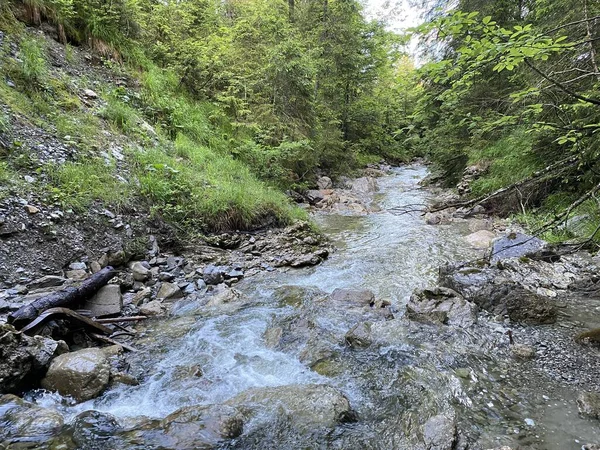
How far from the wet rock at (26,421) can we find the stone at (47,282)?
2.15 metres

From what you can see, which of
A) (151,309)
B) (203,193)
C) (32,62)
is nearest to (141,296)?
(151,309)

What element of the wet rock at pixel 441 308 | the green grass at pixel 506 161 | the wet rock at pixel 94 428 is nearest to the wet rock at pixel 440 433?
the wet rock at pixel 441 308

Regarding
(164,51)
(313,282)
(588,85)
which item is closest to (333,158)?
(164,51)

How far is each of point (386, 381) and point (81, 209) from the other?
596cm

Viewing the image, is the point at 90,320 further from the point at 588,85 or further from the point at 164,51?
the point at 164,51

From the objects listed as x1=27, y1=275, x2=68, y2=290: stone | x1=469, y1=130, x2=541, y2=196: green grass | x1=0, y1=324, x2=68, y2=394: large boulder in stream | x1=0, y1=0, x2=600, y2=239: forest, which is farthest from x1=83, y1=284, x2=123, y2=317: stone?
x1=469, y1=130, x2=541, y2=196: green grass

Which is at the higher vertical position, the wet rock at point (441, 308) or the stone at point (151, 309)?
the stone at point (151, 309)

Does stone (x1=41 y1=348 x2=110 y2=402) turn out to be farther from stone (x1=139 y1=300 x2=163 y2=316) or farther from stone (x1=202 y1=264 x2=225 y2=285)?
stone (x1=202 y1=264 x2=225 y2=285)

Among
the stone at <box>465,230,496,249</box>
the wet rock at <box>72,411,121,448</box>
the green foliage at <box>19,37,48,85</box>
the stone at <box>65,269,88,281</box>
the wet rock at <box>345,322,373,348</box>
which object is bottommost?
the stone at <box>465,230,496,249</box>

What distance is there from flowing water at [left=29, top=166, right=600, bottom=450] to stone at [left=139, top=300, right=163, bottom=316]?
0.30 metres

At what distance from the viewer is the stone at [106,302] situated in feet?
17.0

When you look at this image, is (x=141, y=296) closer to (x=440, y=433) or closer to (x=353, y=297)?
(x=353, y=297)

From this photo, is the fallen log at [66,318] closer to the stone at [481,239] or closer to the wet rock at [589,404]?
the wet rock at [589,404]

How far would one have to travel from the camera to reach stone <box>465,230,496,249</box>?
8828 mm
